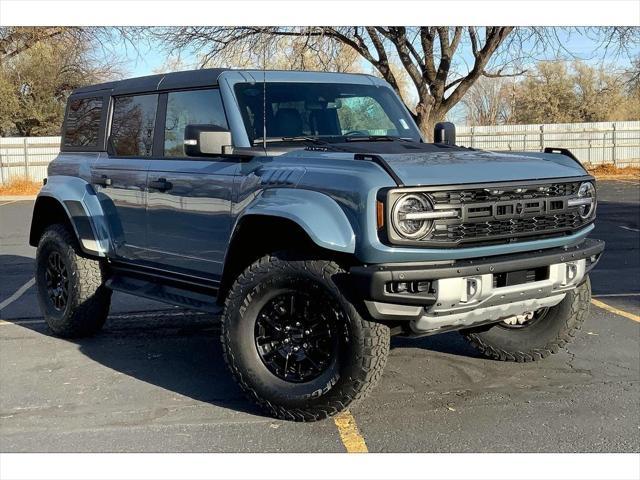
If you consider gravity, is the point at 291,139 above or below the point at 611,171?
above

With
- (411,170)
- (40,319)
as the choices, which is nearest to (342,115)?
(411,170)

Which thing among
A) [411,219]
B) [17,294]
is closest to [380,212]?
[411,219]

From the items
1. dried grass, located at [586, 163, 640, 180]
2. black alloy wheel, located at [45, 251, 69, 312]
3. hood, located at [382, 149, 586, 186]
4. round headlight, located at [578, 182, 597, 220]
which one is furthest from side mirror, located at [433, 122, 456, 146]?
dried grass, located at [586, 163, 640, 180]

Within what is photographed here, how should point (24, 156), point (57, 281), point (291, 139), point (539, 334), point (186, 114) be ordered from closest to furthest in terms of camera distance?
point (291, 139) → point (539, 334) → point (186, 114) → point (57, 281) → point (24, 156)

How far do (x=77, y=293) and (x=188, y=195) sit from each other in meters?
1.65

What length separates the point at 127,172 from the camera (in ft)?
18.2

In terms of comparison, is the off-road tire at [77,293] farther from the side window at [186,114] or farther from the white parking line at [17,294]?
the white parking line at [17,294]

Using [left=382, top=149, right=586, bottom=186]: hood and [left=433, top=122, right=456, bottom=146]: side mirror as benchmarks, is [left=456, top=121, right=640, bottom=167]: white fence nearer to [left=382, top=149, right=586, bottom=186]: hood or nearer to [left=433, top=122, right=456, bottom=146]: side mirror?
[left=433, top=122, right=456, bottom=146]: side mirror

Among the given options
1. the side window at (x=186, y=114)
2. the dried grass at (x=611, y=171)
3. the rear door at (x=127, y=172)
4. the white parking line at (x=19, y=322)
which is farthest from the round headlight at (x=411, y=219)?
the dried grass at (x=611, y=171)

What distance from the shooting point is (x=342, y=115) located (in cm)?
525

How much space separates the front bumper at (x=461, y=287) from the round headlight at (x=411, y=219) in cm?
17

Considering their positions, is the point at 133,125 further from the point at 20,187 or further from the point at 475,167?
the point at 20,187

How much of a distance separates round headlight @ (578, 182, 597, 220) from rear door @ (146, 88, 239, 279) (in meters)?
2.16

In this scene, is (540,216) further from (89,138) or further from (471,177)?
(89,138)
